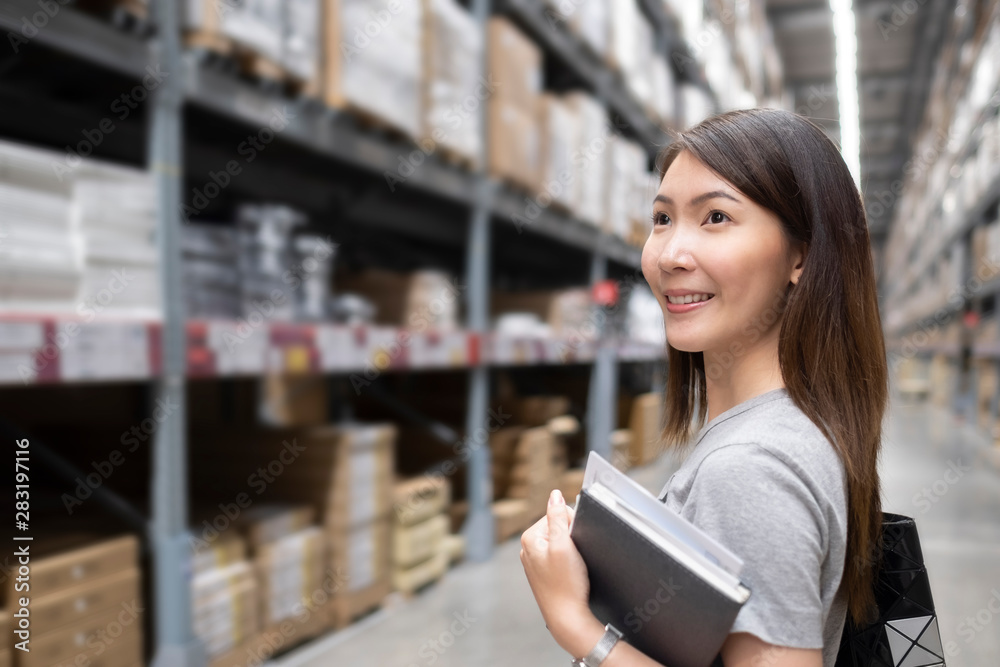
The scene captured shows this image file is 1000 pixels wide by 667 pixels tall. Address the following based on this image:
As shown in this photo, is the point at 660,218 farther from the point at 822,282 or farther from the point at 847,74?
the point at 847,74

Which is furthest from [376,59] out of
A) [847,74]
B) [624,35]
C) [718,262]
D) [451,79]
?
[847,74]

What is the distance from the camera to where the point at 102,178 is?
197 centimetres

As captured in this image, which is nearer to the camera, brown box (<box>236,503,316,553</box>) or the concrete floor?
brown box (<box>236,503,316,553</box>)

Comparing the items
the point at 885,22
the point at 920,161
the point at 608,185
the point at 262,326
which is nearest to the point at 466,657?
the point at 262,326

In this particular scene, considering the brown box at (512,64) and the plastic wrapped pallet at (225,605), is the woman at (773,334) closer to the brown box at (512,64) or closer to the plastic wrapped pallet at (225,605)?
the plastic wrapped pallet at (225,605)

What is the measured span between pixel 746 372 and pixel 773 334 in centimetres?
5

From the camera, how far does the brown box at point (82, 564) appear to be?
1.81 m

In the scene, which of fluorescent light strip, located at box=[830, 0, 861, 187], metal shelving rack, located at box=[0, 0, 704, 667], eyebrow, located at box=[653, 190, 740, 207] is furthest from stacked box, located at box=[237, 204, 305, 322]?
fluorescent light strip, located at box=[830, 0, 861, 187]

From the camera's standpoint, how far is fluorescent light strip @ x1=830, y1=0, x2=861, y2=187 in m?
10.9

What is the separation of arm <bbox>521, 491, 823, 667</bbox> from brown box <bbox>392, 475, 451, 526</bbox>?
2481 millimetres

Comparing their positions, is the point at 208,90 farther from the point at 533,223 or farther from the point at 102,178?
the point at 533,223

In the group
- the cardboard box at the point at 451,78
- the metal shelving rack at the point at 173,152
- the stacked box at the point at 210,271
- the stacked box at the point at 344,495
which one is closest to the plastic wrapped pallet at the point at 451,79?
the cardboard box at the point at 451,78

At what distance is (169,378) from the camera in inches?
81.4
